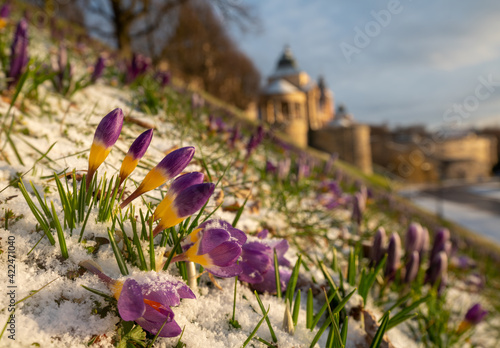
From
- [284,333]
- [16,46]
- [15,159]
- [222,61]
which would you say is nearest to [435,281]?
[284,333]

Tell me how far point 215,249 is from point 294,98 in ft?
117

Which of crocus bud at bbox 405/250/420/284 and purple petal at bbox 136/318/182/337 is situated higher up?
purple petal at bbox 136/318/182/337

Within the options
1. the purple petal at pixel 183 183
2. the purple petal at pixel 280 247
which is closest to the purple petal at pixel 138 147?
the purple petal at pixel 183 183

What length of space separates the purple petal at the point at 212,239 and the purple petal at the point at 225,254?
0.01 m

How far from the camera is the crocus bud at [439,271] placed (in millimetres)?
1709

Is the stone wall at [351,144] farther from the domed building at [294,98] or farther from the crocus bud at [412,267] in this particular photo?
the crocus bud at [412,267]

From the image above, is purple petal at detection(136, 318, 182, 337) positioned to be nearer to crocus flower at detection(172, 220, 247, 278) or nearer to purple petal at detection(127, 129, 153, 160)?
crocus flower at detection(172, 220, 247, 278)

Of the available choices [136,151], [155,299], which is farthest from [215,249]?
[136,151]

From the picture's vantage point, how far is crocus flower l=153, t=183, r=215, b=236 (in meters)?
0.72

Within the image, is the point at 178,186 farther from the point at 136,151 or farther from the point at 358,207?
the point at 358,207

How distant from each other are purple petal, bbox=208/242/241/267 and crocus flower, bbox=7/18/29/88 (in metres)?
1.62

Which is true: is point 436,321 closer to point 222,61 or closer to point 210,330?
point 210,330

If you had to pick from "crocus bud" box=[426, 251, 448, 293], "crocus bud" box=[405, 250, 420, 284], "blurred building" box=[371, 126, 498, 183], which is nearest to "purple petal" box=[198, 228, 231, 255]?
"crocus bud" box=[405, 250, 420, 284]

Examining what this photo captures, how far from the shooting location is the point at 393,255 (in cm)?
152
